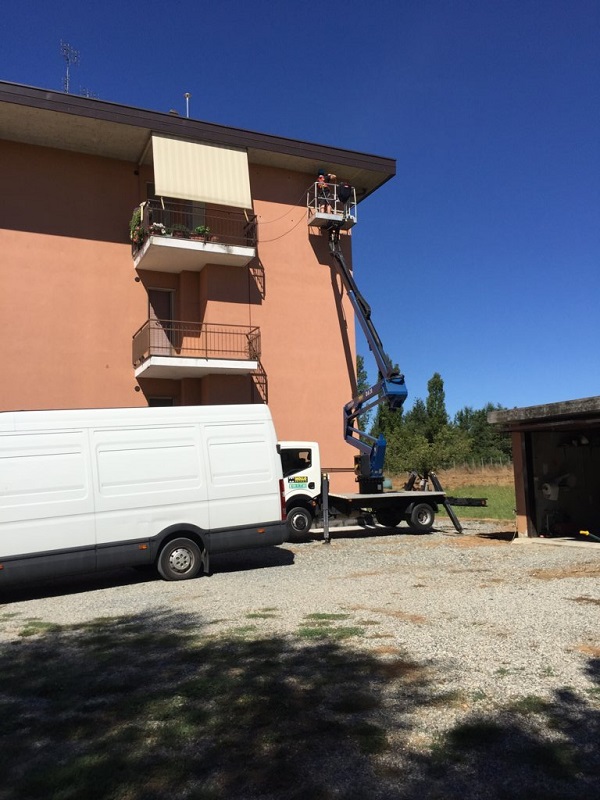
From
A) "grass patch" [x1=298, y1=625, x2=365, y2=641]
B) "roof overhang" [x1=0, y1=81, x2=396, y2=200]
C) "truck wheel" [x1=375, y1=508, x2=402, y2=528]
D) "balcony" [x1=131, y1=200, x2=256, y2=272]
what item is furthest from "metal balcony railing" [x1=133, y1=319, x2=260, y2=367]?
"grass patch" [x1=298, y1=625, x2=365, y2=641]

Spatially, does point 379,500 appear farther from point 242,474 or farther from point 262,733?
point 262,733

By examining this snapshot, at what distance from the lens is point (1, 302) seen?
17.4 metres

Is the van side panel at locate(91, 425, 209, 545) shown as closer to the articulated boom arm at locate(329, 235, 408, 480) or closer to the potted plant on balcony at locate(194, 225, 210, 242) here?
the articulated boom arm at locate(329, 235, 408, 480)

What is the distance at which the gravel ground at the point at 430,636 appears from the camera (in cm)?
341

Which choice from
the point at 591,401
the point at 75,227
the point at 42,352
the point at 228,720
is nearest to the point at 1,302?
the point at 42,352

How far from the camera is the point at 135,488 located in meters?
10.0

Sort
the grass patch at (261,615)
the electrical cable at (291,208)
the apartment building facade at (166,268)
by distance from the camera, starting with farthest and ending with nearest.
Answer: the electrical cable at (291,208)
the apartment building facade at (166,268)
the grass patch at (261,615)

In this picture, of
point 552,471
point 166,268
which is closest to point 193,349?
point 166,268

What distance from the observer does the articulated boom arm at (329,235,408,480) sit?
17.7 metres

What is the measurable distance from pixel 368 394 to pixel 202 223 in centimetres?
750

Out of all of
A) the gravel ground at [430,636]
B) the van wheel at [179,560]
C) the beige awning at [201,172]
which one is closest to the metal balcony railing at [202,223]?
the beige awning at [201,172]

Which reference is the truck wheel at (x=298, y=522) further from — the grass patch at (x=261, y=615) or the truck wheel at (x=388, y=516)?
the grass patch at (x=261, y=615)

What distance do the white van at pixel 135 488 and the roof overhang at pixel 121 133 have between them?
36.4 ft

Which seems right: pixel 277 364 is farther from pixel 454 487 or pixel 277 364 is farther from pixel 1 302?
pixel 454 487
